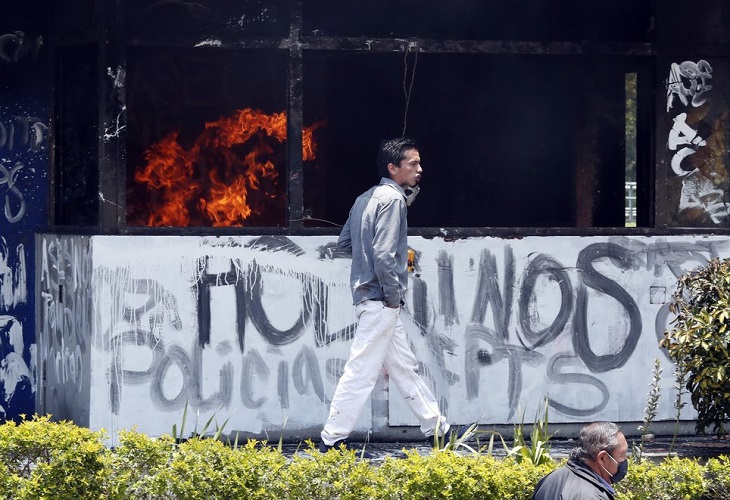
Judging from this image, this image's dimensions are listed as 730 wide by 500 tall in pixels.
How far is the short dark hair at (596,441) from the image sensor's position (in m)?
5.77

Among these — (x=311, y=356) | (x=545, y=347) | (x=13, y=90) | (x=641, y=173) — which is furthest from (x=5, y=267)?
(x=641, y=173)

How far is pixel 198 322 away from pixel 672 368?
3356 millimetres

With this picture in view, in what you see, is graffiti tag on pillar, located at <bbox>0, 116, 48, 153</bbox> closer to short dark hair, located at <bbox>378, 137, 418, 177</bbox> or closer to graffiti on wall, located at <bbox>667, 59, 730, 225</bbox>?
short dark hair, located at <bbox>378, 137, 418, 177</bbox>

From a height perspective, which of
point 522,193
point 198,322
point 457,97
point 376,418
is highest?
point 457,97

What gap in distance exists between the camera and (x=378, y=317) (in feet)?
27.7

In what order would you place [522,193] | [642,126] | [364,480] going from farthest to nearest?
[522,193] < [642,126] < [364,480]

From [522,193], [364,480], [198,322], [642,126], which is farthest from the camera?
[522,193]

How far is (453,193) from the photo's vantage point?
12.8m

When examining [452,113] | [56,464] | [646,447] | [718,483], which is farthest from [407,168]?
[452,113]

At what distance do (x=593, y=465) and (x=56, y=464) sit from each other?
2667 millimetres

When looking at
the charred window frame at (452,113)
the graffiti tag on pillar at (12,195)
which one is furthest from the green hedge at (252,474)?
the graffiti tag on pillar at (12,195)

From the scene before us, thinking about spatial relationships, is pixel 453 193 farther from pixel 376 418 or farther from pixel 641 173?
pixel 376 418

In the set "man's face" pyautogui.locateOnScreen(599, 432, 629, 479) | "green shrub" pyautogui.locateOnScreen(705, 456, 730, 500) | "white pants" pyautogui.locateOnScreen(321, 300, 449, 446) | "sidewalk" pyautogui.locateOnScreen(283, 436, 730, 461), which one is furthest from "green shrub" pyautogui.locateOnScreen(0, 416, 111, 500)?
"green shrub" pyautogui.locateOnScreen(705, 456, 730, 500)

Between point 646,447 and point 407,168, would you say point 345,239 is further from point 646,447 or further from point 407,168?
point 646,447
